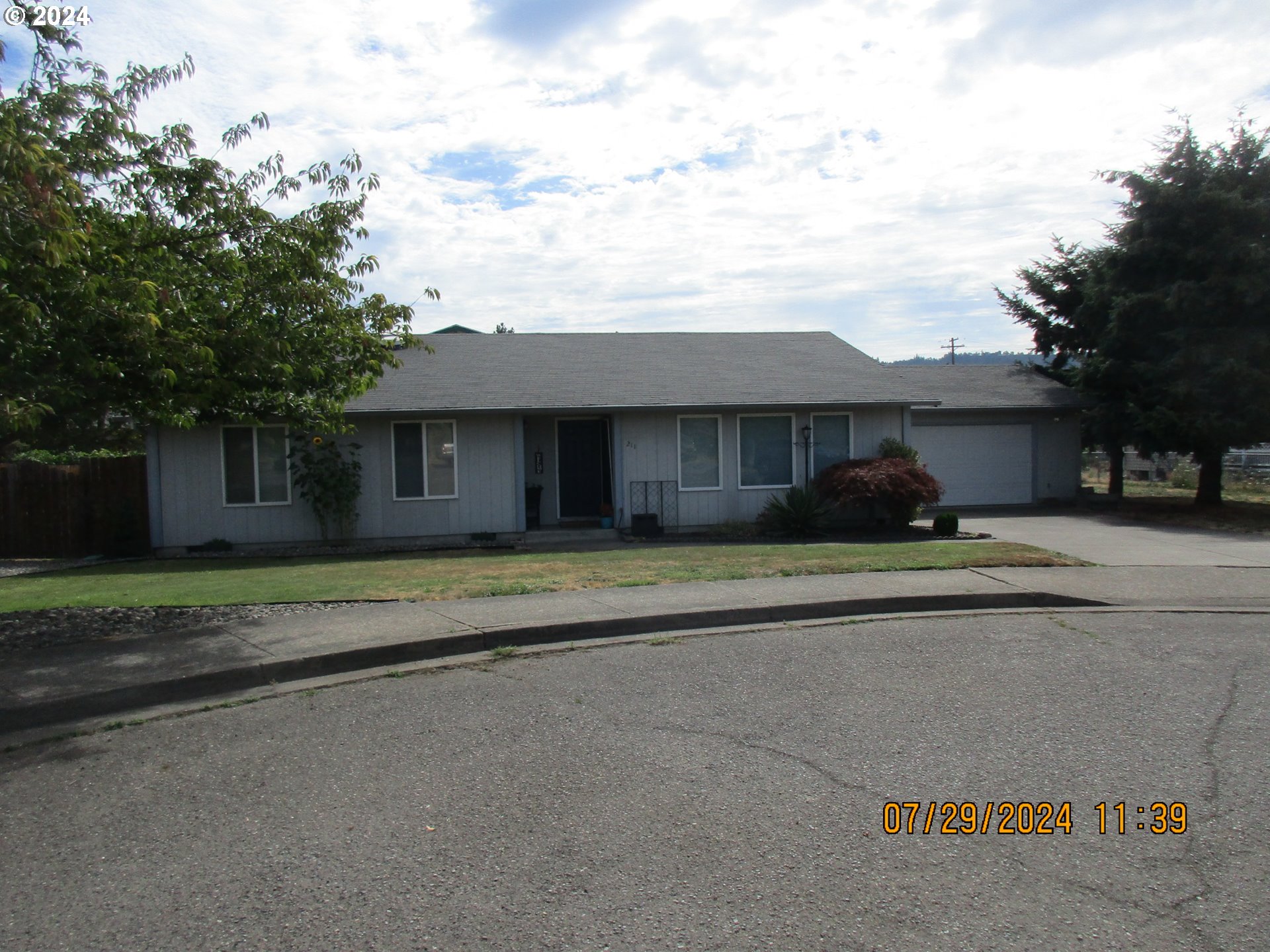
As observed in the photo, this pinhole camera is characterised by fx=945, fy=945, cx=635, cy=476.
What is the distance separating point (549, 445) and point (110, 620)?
10.6 m

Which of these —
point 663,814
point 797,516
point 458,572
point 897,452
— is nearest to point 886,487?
point 897,452

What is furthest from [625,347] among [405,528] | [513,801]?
[513,801]

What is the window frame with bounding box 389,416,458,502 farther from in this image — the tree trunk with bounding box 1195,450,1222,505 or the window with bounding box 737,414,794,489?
the tree trunk with bounding box 1195,450,1222,505

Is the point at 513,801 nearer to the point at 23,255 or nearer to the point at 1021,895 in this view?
the point at 1021,895

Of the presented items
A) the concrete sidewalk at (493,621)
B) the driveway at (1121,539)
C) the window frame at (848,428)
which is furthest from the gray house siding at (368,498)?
the driveway at (1121,539)

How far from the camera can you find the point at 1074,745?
5.30m

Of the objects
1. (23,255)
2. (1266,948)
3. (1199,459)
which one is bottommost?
(1266,948)

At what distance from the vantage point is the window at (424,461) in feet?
58.0

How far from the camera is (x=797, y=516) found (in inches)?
682

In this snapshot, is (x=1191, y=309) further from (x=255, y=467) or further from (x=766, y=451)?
(x=255, y=467)

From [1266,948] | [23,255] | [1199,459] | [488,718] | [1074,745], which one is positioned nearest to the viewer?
[1266,948]

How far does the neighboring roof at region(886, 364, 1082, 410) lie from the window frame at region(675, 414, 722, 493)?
515 centimetres

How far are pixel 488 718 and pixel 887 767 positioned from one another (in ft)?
8.16

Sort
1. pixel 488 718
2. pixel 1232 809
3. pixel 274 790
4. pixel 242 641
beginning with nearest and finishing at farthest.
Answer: pixel 1232 809 → pixel 274 790 → pixel 488 718 → pixel 242 641
